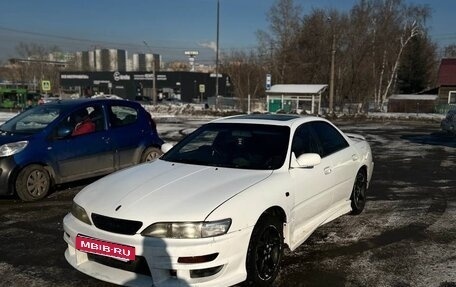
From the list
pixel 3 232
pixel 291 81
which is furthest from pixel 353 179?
pixel 291 81

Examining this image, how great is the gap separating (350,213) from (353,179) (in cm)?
71

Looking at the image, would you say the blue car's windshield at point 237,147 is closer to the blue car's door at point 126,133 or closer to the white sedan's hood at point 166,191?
the white sedan's hood at point 166,191

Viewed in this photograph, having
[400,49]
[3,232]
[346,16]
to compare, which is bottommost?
[3,232]

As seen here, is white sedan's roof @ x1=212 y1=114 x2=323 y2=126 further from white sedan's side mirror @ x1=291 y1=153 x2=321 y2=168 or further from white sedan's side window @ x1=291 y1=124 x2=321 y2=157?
white sedan's side mirror @ x1=291 y1=153 x2=321 y2=168

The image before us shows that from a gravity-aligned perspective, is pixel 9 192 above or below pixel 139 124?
below

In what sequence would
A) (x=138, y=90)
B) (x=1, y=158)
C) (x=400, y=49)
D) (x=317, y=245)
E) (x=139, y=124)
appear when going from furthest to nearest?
(x=138, y=90) → (x=400, y=49) → (x=139, y=124) → (x=1, y=158) → (x=317, y=245)

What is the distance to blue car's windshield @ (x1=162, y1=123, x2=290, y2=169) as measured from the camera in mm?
4566

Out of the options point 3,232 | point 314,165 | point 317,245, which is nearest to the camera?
point 314,165

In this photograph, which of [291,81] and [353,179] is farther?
[291,81]

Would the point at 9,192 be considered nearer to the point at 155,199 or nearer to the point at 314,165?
the point at 155,199

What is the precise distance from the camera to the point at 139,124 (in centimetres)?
861

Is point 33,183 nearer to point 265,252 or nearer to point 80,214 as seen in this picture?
point 80,214

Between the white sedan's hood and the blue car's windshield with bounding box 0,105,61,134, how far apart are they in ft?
11.4

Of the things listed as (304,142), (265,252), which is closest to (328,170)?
(304,142)
